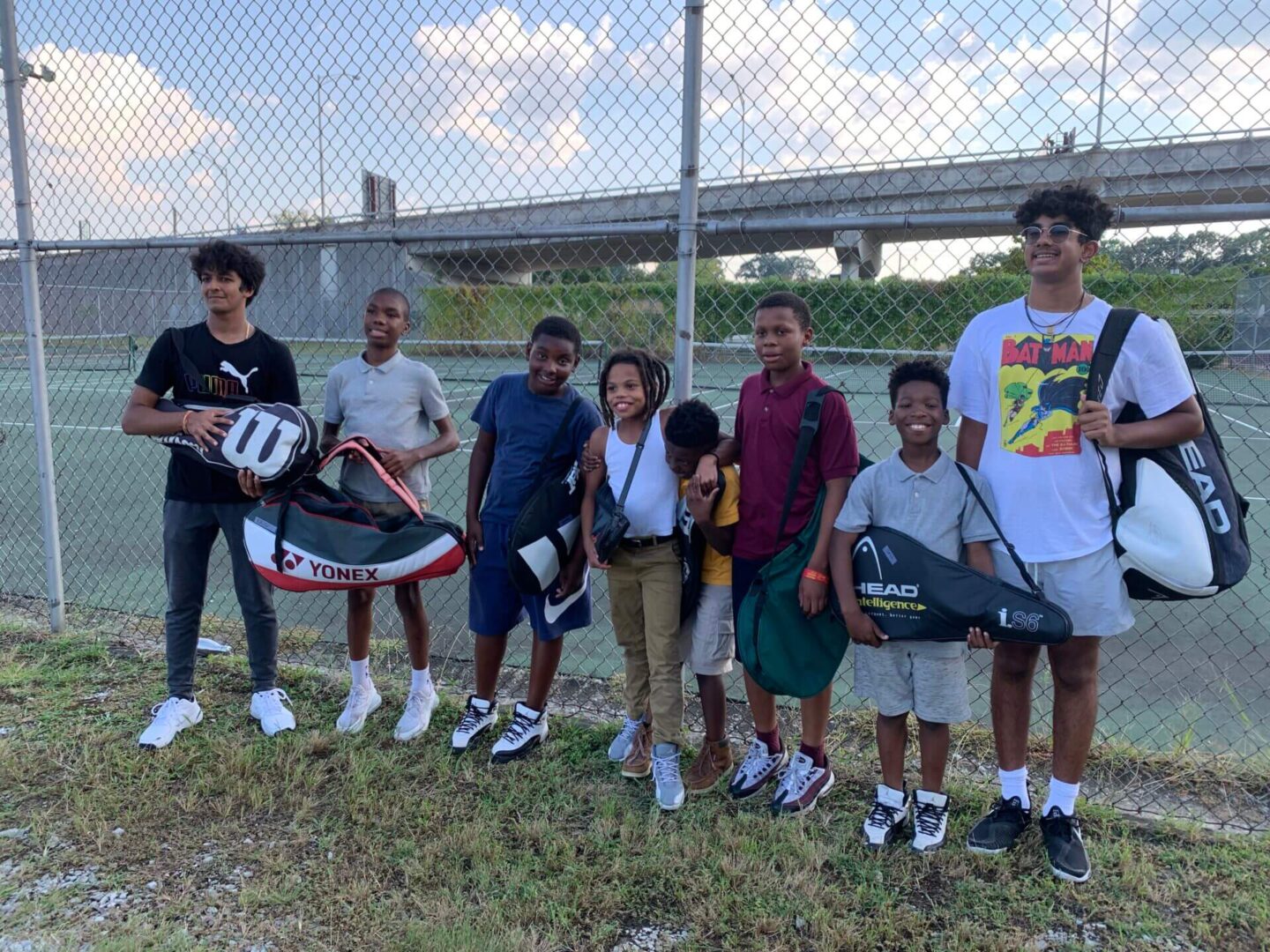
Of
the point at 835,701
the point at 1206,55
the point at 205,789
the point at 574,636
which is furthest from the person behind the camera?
the point at 574,636

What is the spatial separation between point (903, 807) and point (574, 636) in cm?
253

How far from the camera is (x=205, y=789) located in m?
3.11

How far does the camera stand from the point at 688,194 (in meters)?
3.21

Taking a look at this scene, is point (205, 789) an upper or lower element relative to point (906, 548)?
lower

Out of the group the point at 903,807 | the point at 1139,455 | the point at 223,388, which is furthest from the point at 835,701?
the point at 223,388

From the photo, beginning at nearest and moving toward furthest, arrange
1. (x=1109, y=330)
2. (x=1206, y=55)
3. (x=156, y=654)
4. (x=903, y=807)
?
(x=1109, y=330), (x=1206, y=55), (x=903, y=807), (x=156, y=654)

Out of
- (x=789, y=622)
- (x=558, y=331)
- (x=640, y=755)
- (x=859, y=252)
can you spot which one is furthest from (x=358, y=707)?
(x=859, y=252)

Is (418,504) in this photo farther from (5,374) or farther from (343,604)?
(5,374)

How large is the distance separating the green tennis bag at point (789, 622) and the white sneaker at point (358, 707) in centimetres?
170

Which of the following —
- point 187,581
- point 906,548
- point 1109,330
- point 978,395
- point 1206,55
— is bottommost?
point 187,581

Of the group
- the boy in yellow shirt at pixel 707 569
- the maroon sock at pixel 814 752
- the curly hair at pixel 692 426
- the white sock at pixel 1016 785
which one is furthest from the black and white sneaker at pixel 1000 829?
the curly hair at pixel 692 426

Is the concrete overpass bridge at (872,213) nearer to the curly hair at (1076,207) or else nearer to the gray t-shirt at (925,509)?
the curly hair at (1076,207)

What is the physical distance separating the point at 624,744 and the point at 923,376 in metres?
1.74

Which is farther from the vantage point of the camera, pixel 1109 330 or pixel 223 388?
pixel 223 388
